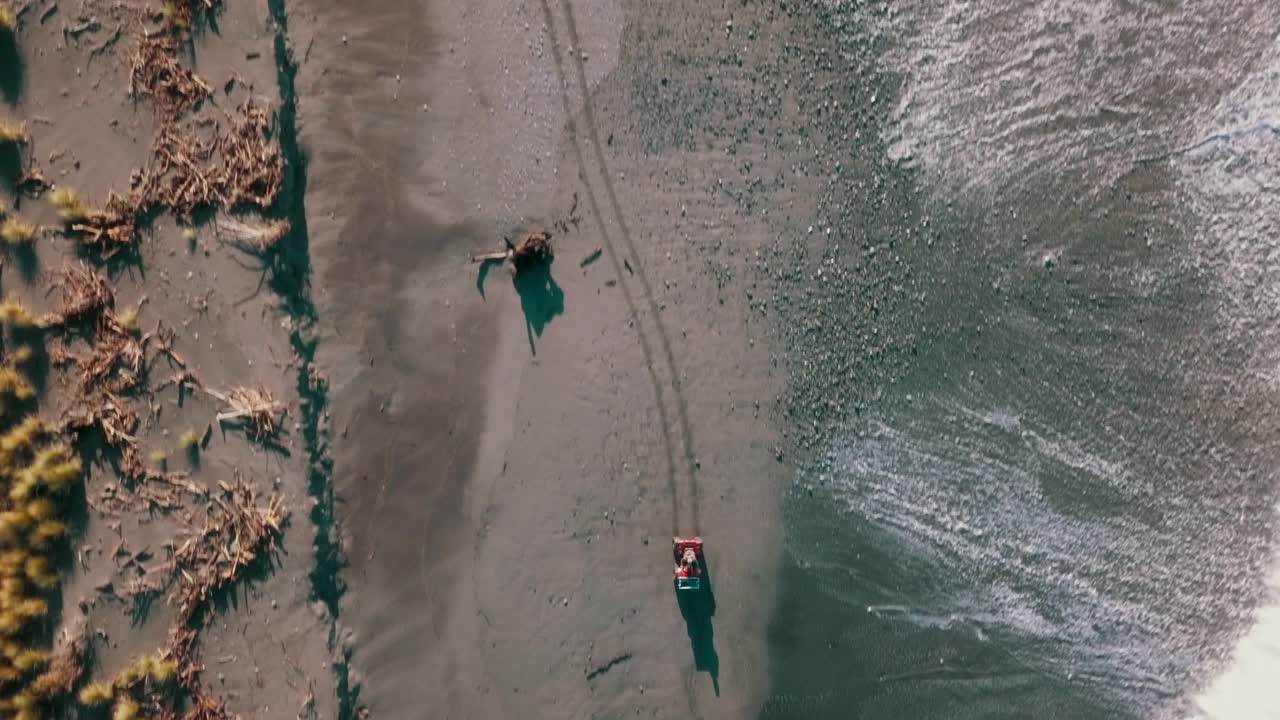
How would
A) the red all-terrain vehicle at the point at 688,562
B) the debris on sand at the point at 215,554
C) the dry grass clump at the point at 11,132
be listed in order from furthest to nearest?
1. the red all-terrain vehicle at the point at 688,562
2. the debris on sand at the point at 215,554
3. the dry grass clump at the point at 11,132

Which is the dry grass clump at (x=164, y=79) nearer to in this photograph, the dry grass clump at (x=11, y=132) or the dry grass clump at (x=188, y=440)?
the dry grass clump at (x=11, y=132)

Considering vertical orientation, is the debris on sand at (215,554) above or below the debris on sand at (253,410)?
below

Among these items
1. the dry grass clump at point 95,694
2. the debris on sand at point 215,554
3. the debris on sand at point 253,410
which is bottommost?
the dry grass clump at point 95,694

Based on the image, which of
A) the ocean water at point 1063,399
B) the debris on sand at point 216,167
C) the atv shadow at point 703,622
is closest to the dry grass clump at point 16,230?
the debris on sand at point 216,167

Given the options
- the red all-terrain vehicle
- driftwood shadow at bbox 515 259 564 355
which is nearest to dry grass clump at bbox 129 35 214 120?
driftwood shadow at bbox 515 259 564 355

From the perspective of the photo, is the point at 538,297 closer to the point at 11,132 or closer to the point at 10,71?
the point at 11,132

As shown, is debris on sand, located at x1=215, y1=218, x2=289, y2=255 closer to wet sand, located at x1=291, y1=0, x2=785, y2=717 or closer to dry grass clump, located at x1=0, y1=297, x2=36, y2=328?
wet sand, located at x1=291, y1=0, x2=785, y2=717

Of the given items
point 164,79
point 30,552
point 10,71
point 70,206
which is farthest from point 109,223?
point 30,552
